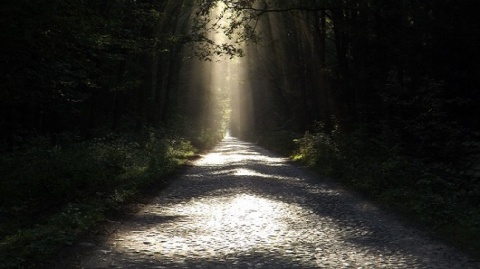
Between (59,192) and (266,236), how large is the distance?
549 centimetres

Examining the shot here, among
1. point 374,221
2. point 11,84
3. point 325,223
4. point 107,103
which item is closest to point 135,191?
point 11,84

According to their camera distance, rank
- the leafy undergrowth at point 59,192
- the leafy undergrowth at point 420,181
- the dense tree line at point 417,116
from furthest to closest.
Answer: the dense tree line at point 417,116
the leafy undergrowth at point 420,181
the leafy undergrowth at point 59,192

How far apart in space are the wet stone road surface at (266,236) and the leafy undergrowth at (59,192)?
2.33ft

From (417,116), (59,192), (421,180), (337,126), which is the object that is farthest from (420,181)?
(337,126)

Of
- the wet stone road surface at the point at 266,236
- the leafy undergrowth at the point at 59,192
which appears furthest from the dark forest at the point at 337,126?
the wet stone road surface at the point at 266,236

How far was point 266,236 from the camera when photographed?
7477 millimetres

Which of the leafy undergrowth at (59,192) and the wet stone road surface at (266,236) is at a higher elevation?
the leafy undergrowth at (59,192)

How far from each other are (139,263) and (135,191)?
5.96 metres

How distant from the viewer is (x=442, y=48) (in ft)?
38.3

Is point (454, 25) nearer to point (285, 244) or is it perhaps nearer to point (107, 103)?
point (285, 244)

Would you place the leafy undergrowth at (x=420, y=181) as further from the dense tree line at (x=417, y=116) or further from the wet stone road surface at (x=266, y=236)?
the wet stone road surface at (x=266, y=236)

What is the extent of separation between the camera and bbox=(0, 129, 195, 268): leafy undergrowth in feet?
21.5

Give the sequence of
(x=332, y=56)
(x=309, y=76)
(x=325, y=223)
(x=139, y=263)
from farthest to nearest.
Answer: (x=332, y=56), (x=309, y=76), (x=325, y=223), (x=139, y=263)

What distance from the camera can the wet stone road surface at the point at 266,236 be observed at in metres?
6.09
